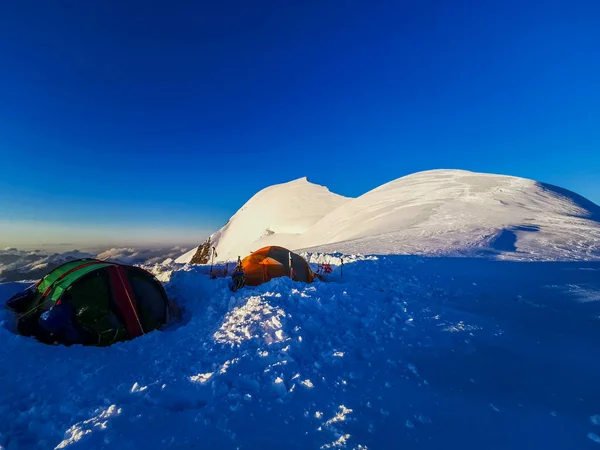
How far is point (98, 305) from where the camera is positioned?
6.85 meters

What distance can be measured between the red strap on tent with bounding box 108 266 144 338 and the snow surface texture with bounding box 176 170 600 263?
12702mm

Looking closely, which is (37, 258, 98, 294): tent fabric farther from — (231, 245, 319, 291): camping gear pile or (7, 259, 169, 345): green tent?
(231, 245, 319, 291): camping gear pile

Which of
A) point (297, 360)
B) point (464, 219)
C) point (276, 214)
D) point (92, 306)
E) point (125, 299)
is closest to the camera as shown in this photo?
point (297, 360)

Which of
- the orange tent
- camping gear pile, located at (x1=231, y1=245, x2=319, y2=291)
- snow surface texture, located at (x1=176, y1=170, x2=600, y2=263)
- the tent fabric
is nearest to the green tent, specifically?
the tent fabric

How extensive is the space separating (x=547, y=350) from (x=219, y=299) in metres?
7.46

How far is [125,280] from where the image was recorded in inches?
295

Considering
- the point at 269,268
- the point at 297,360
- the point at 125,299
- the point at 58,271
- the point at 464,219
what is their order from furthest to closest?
the point at 464,219 < the point at 269,268 < the point at 58,271 < the point at 125,299 < the point at 297,360

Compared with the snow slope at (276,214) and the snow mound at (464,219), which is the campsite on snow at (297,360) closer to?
the snow mound at (464,219)

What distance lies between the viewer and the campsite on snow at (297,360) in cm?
402

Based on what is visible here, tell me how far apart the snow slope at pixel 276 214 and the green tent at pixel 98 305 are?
44141mm

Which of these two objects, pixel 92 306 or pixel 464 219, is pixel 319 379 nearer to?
pixel 92 306

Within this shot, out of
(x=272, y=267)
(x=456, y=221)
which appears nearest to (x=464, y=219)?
(x=456, y=221)

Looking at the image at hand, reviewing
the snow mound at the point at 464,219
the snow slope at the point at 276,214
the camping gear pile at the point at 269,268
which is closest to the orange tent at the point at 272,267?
the camping gear pile at the point at 269,268

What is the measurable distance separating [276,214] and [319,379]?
204ft
